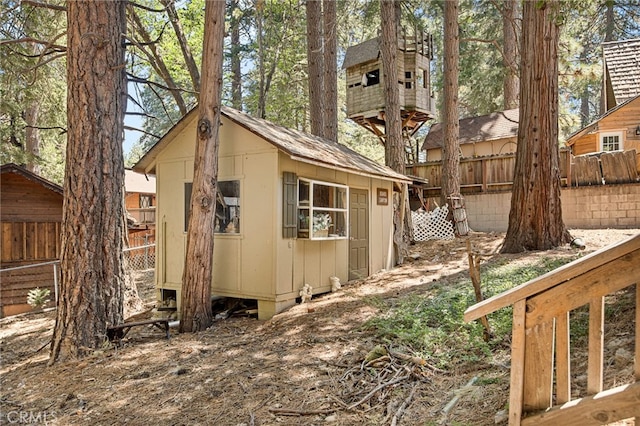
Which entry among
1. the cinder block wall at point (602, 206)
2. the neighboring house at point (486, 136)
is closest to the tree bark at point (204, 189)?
the cinder block wall at point (602, 206)

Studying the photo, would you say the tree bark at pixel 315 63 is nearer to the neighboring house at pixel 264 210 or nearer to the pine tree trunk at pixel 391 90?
the pine tree trunk at pixel 391 90

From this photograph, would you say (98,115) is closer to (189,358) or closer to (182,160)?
(182,160)

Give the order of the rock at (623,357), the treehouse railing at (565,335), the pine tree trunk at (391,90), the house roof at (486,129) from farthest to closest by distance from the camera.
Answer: the house roof at (486,129), the pine tree trunk at (391,90), the rock at (623,357), the treehouse railing at (565,335)

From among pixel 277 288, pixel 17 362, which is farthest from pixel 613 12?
pixel 17 362

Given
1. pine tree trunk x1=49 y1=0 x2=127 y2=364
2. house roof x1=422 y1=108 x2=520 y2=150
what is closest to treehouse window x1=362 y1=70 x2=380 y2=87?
house roof x1=422 y1=108 x2=520 y2=150

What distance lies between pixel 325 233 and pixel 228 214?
6.02ft

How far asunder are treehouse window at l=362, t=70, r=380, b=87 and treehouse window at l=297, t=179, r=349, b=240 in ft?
38.2

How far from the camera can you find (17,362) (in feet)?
19.8

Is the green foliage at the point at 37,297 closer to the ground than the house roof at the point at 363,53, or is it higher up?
closer to the ground

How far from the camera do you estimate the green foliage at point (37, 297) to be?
10125 millimetres

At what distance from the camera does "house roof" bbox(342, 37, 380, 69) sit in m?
17.8

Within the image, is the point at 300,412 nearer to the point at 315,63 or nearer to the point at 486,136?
the point at 315,63

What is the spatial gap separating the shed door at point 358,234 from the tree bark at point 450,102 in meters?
4.71

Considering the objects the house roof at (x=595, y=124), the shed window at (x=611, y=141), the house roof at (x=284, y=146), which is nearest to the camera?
the house roof at (x=284, y=146)
